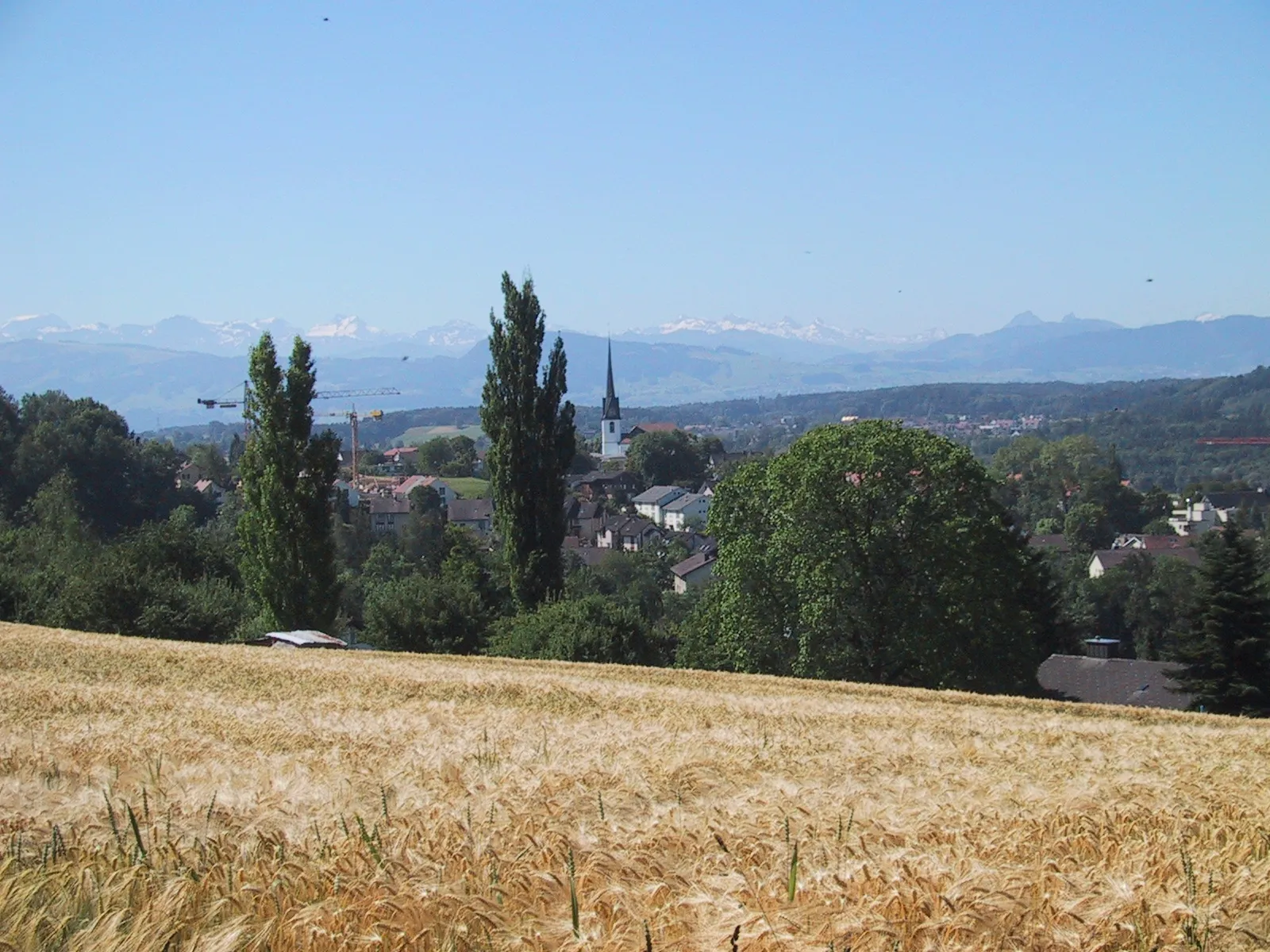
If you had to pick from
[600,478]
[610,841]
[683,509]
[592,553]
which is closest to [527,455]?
[610,841]

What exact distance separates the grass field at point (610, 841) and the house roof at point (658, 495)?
168803mm

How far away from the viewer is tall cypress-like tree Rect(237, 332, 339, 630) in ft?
122

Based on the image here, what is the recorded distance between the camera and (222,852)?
5.84 m

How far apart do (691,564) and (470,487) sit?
252 feet

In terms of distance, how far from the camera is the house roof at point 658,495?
593 ft

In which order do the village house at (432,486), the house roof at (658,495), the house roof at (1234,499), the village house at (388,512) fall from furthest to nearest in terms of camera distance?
1. the house roof at (658,495)
2. the house roof at (1234,499)
3. the village house at (432,486)
4. the village house at (388,512)

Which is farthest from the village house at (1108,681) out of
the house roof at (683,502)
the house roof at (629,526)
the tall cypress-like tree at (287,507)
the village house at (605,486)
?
the village house at (605,486)

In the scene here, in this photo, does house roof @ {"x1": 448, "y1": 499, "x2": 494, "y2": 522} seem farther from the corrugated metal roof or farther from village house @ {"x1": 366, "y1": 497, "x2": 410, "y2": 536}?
the corrugated metal roof

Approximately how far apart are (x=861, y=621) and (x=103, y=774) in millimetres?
25132

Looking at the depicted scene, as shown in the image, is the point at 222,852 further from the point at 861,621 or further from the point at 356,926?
the point at 861,621

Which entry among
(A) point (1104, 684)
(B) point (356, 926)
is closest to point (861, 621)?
(A) point (1104, 684)

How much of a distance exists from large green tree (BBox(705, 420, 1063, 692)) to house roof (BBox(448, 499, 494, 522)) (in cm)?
12048

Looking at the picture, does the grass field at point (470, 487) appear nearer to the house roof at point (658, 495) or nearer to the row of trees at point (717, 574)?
the house roof at point (658, 495)

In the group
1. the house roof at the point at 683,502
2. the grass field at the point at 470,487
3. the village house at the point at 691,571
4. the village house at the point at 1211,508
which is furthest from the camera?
the house roof at the point at 683,502
